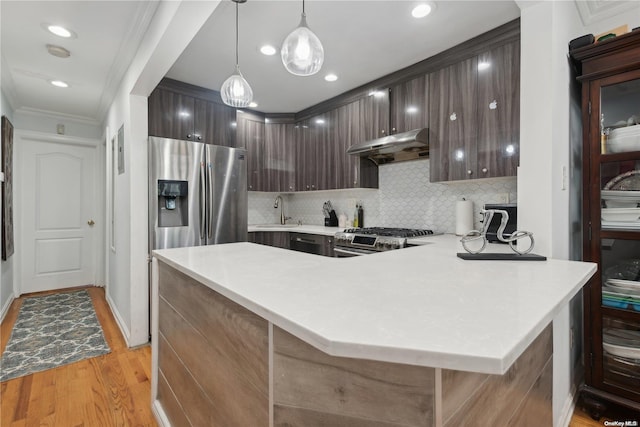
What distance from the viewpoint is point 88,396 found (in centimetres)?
199

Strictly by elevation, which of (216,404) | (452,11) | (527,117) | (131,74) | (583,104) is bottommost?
(216,404)

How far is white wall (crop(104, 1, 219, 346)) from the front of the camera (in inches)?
84.1

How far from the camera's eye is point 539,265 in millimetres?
1212

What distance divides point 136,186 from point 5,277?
2.35 metres

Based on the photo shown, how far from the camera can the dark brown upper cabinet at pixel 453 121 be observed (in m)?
2.40

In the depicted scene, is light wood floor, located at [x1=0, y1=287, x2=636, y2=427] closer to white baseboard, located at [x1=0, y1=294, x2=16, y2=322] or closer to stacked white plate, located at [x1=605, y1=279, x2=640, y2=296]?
stacked white plate, located at [x1=605, y1=279, x2=640, y2=296]

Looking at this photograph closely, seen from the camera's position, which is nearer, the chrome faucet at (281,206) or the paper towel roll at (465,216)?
the paper towel roll at (465,216)

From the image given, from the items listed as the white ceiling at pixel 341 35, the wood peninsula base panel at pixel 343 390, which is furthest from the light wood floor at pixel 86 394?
the white ceiling at pixel 341 35

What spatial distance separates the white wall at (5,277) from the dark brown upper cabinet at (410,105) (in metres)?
3.96

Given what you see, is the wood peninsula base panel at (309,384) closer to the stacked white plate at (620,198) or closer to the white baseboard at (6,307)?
the stacked white plate at (620,198)

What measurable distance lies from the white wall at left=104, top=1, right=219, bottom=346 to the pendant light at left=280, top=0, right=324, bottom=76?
0.92 m

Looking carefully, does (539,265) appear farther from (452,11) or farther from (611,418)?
(452,11)

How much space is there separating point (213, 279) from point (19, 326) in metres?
3.55

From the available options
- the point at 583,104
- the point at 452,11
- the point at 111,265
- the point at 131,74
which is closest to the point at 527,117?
the point at 583,104
